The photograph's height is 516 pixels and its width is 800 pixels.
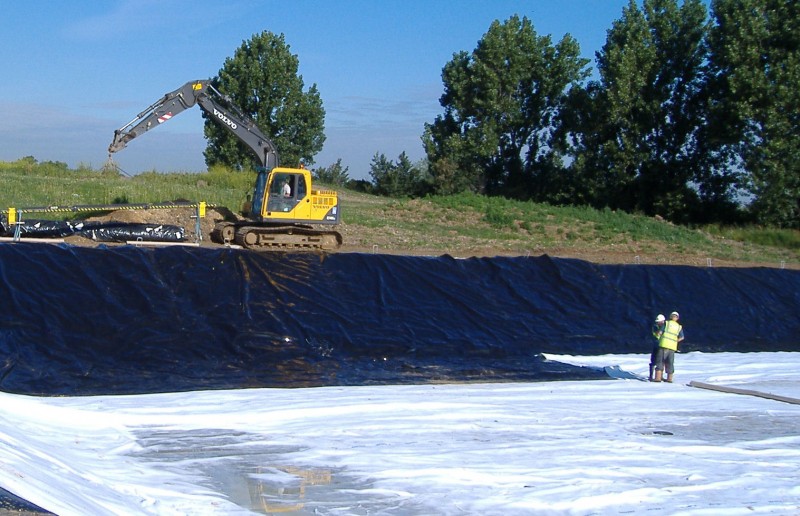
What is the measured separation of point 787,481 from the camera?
21.7 feet

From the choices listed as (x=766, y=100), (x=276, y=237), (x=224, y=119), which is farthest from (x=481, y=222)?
(x=766, y=100)

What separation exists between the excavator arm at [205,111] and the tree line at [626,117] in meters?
21.6

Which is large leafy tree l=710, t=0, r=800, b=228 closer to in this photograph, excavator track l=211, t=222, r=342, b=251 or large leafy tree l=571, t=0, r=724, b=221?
large leafy tree l=571, t=0, r=724, b=221

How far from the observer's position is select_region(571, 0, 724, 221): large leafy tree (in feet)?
134

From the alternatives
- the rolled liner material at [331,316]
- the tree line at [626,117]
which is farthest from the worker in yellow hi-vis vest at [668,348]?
the tree line at [626,117]

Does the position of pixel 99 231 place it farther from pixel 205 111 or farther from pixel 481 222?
pixel 481 222

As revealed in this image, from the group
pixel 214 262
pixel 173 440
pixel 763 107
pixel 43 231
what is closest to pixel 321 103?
pixel 763 107

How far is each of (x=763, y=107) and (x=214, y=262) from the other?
28362mm

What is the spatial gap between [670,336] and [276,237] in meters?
12.8

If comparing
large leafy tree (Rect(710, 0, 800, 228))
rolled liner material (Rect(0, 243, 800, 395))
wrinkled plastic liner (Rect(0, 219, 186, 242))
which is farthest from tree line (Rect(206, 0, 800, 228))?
wrinkled plastic liner (Rect(0, 219, 186, 242))

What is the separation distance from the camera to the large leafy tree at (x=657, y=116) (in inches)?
1609

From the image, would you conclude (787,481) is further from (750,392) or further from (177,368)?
(177,368)

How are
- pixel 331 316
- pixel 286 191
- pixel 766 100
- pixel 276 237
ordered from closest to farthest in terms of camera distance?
pixel 331 316
pixel 286 191
pixel 276 237
pixel 766 100

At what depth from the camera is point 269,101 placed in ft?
158
